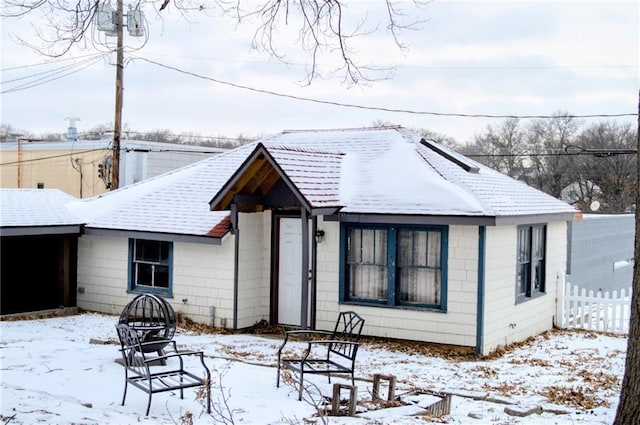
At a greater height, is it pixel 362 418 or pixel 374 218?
pixel 374 218

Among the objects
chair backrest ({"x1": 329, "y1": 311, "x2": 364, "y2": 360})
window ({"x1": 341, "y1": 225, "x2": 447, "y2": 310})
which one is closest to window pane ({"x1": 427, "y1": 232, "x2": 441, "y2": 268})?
window ({"x1": 341, "y1": 225, "x2": 447, "y2": 310})

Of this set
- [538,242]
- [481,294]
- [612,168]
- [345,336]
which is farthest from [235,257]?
[612,168]

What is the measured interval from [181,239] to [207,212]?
36.0 inches

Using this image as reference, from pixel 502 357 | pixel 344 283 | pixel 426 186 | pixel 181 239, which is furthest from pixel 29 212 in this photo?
pixel 502 357

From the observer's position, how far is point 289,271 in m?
16.0

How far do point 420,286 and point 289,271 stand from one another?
2879 mm

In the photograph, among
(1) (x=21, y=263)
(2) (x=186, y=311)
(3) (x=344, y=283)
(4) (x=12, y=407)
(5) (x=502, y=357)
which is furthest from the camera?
(1) (x=21, y=263)

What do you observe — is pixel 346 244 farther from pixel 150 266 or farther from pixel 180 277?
pixel 150 266

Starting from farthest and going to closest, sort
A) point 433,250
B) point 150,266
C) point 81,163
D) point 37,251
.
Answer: point 81,163, point 37,251, point 150,266, point 433,250

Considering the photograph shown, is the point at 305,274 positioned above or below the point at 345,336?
above

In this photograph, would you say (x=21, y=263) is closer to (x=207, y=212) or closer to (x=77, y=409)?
(x=207, y=212)

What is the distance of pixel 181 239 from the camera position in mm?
16141

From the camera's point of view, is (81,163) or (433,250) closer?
(433,250)

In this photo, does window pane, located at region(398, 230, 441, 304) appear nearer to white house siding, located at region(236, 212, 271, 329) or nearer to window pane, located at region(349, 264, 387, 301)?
window pane, located at region(349, 264, 387, 301)
